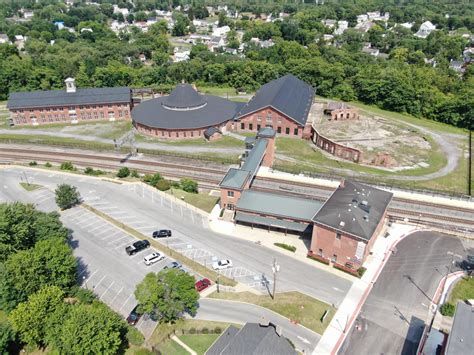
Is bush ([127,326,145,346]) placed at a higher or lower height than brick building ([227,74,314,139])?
lower

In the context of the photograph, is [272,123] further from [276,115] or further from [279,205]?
[279,205]

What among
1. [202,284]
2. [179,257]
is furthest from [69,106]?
[202,284]

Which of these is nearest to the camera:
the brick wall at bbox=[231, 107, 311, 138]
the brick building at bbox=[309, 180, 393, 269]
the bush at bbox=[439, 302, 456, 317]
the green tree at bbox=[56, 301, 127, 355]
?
the green tree at bbox=[56, 301, 127, 355]

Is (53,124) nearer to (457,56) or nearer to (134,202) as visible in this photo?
(134,202)

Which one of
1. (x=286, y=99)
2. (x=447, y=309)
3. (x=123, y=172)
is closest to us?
(x=447, y=309)

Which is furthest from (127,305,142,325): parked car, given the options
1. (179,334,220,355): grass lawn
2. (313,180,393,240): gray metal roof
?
(313,180,393,240): gray metal roof

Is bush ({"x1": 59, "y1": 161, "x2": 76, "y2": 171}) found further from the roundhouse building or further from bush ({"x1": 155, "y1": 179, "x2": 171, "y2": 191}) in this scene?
the roundhouse building

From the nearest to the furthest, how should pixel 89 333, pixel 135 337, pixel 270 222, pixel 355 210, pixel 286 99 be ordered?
pixel 89 333
pixel 135 337
pixel 355 210
pixel 270 222
pixel 286 99
